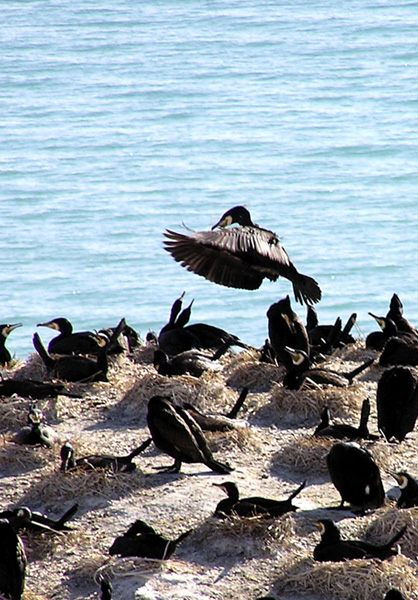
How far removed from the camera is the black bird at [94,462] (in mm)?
7551

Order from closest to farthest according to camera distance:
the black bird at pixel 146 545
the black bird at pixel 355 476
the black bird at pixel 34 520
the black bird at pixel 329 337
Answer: the black bird at pixel 146 545, the black bird at pixel 34 520, the black bird at pixel 355 476, the black bird at pixel 329 337

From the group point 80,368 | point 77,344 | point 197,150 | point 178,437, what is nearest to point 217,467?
point 178,437

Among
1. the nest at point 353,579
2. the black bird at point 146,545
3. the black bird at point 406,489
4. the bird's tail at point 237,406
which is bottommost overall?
the nest at point 353,579

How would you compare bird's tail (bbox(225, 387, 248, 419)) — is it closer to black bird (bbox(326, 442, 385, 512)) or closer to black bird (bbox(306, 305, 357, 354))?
black bird (bbox(326, 442, 385, 512))

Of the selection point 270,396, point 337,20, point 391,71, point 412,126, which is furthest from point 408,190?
point 270,396

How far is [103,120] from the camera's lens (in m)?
37.3

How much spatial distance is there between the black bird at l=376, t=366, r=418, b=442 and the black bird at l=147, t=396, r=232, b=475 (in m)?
1.22

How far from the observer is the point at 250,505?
6.85 meters

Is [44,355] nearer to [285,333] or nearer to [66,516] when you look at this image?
[285,333]

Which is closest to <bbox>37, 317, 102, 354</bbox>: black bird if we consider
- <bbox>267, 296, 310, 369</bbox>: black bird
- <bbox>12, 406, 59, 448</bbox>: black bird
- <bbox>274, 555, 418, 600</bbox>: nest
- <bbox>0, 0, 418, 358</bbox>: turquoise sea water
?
<bbox>267, 296, 310, 369</bbox>: black bird

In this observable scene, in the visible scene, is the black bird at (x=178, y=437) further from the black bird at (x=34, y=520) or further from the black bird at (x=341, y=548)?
the black bird at (x=341, y=548)

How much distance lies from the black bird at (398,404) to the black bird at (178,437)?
122 centimetres

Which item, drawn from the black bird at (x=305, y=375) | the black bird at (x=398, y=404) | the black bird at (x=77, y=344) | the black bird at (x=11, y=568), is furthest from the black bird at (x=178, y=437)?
the black bird at (x=77, y=344)

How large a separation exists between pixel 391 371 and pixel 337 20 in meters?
38.9
